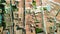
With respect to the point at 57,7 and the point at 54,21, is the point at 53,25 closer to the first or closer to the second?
the point at 54,21

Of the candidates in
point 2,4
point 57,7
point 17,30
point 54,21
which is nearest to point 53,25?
point 54,21

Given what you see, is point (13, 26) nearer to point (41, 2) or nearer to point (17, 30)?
point (17, 30)

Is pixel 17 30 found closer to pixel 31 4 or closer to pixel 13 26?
pixel 13 26

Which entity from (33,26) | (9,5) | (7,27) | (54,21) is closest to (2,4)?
(9,5)

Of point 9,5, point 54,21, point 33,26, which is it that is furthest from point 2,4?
point 54,21

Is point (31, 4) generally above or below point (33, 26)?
above

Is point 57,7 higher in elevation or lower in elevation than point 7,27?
higher
